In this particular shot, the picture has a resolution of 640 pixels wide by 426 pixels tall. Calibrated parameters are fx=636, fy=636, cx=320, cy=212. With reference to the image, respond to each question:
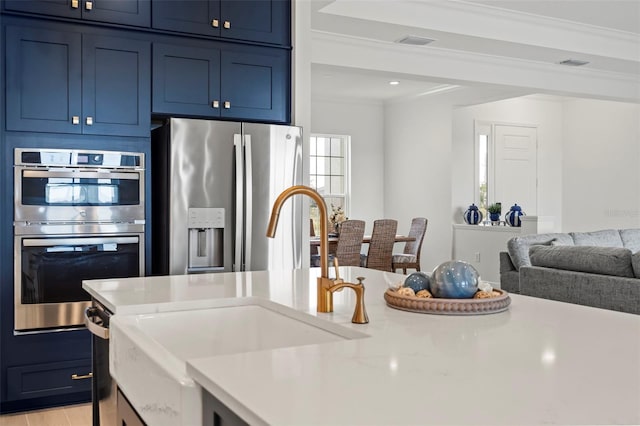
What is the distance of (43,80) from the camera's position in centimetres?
344

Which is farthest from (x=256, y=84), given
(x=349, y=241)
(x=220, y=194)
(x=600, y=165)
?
(x=600, y=165)

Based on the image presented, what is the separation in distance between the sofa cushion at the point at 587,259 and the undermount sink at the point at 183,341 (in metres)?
2.98

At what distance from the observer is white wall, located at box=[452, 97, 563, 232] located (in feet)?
29.3

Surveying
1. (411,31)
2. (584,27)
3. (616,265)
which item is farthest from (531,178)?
(616,265)

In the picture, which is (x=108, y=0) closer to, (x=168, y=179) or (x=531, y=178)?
(x=168, y=179)

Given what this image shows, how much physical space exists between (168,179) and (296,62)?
1.14 meters

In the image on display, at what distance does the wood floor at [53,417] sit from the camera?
3.33 metres

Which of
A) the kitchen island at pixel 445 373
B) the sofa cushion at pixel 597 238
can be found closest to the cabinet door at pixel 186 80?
the kitchen island at pixel 445 373

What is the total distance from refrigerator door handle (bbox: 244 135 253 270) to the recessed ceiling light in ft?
7.56

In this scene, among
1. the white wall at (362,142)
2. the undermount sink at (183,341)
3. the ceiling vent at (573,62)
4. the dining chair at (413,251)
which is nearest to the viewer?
the undermount sink at (183,341)

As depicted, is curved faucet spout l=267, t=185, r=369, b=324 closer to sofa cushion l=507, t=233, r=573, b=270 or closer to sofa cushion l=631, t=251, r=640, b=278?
sofa cushion l=631, t=251, r=640, b=278

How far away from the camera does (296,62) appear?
13.5 feet

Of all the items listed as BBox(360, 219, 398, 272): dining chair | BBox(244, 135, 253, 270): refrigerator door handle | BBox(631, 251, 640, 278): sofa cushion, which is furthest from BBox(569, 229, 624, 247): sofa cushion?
BBox(244, 135, 253, 270): refrigerator door handle

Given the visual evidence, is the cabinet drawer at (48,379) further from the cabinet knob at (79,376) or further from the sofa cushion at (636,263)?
the sofa cushion at (636,263)
